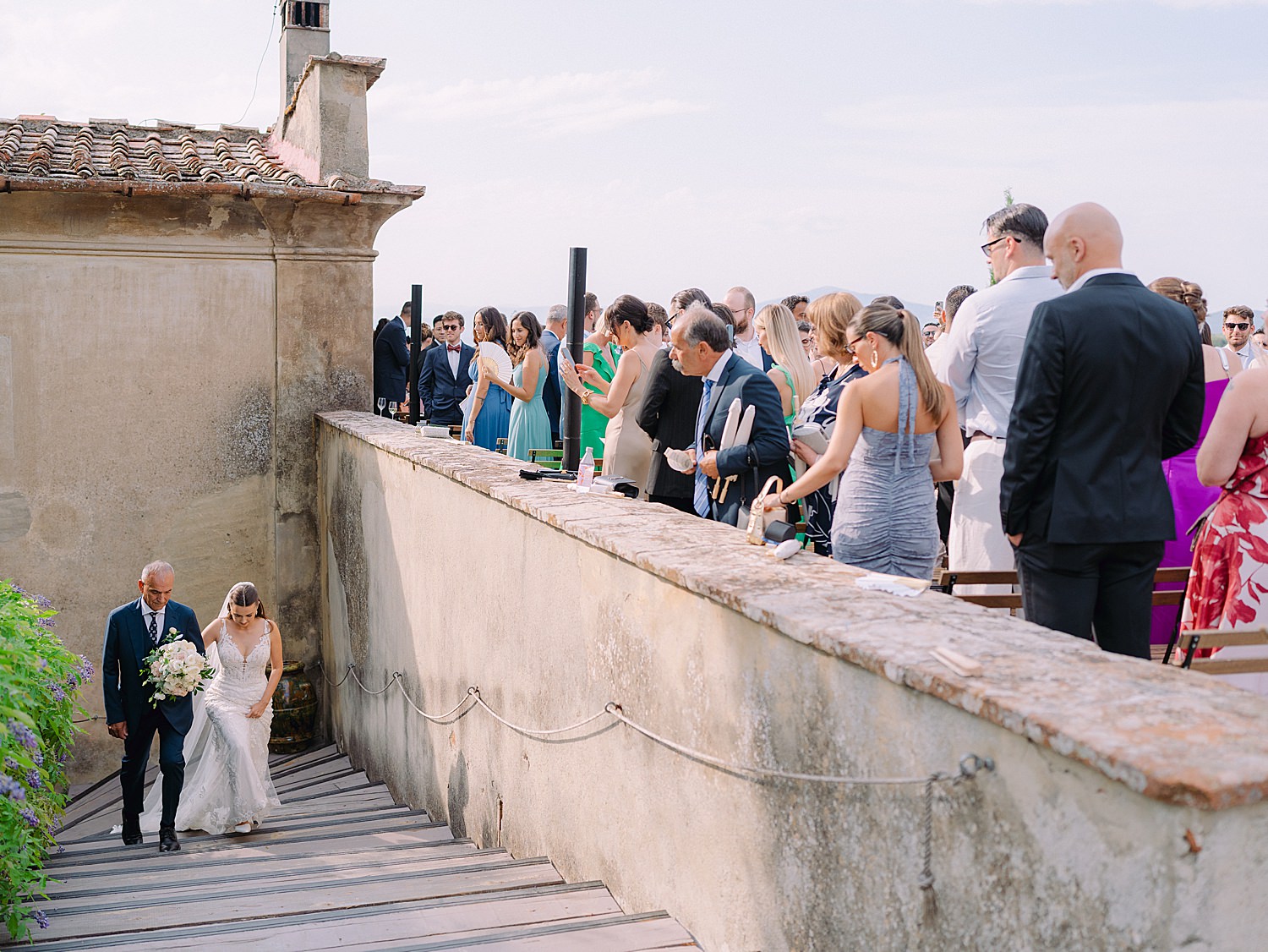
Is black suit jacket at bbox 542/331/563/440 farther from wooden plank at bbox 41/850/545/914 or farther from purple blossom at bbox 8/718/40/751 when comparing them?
purple blossom at bbox 8/718/40/751

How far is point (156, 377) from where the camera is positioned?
10438 mm

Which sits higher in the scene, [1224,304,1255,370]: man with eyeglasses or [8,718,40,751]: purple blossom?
[1224,304,1255,370]: man with eyeglasses

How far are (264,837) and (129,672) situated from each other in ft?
4.57

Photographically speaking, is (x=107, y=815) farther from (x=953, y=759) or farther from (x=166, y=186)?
(x=953, y=759)

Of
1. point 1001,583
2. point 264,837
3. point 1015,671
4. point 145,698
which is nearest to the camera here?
point 1015,671

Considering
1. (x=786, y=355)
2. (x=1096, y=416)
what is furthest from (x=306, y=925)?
(x=786, y=355)

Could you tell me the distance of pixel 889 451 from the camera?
4246 millimetres

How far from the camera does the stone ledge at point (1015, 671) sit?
6.29ft

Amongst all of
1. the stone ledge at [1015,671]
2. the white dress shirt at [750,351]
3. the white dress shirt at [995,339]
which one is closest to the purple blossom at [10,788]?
the stone ledge at [1015,671]

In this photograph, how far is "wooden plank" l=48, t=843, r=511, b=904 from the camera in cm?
575

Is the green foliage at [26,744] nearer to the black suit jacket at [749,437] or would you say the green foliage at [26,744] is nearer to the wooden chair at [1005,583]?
the black suit jacket at [749,437]

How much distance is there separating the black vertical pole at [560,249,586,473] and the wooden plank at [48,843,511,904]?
7.05 feet

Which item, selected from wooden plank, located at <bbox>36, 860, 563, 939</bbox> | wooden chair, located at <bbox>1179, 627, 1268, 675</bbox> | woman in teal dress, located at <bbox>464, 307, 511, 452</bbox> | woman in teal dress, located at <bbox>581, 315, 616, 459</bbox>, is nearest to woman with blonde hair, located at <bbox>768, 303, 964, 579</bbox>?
wooden chair, located at <bbox>1179, 627, 1268, 675</bbox>

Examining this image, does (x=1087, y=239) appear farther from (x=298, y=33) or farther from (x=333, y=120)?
(x=298, y=33)
